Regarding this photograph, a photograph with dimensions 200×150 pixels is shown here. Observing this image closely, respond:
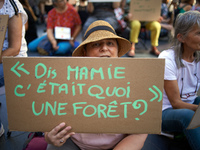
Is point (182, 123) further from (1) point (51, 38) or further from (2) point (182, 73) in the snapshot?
(1) point (51, 38)

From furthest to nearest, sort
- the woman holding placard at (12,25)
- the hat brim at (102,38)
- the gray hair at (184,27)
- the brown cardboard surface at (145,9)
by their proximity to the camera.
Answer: the brown cardboard surface at (145,9) → the woman holding placard at (12,25) → the gray hair at (184,27) → the hat brim at (102,38)

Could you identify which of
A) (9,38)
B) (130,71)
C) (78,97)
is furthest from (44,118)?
(9,38)

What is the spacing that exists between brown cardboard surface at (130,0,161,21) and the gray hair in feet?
7.87

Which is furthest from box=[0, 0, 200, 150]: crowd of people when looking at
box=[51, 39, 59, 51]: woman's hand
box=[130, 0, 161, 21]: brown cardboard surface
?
box=[130, 0, 161, 21]: brown cardboard surface

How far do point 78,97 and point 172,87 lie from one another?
936 millimetres

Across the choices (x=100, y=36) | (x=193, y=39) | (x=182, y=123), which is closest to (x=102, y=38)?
(x=100, y=36)

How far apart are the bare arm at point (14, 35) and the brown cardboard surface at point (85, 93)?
2.74ft

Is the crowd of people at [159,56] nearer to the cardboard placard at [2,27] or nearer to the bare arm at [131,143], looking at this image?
the bare arm at [131,143]

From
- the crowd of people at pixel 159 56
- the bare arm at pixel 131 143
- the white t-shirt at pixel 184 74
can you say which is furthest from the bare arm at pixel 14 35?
the white t-shirt at pixel 184 74

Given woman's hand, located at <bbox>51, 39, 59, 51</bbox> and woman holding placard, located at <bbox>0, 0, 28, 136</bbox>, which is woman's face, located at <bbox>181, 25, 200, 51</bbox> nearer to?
woman holding placard, located at <bbox>0, 0, 28, 136</bbox>

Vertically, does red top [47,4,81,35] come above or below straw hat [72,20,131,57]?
above

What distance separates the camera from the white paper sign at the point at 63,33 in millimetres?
3744

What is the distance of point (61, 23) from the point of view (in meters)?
3.74

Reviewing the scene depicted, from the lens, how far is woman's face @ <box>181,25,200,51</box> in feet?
4.58
